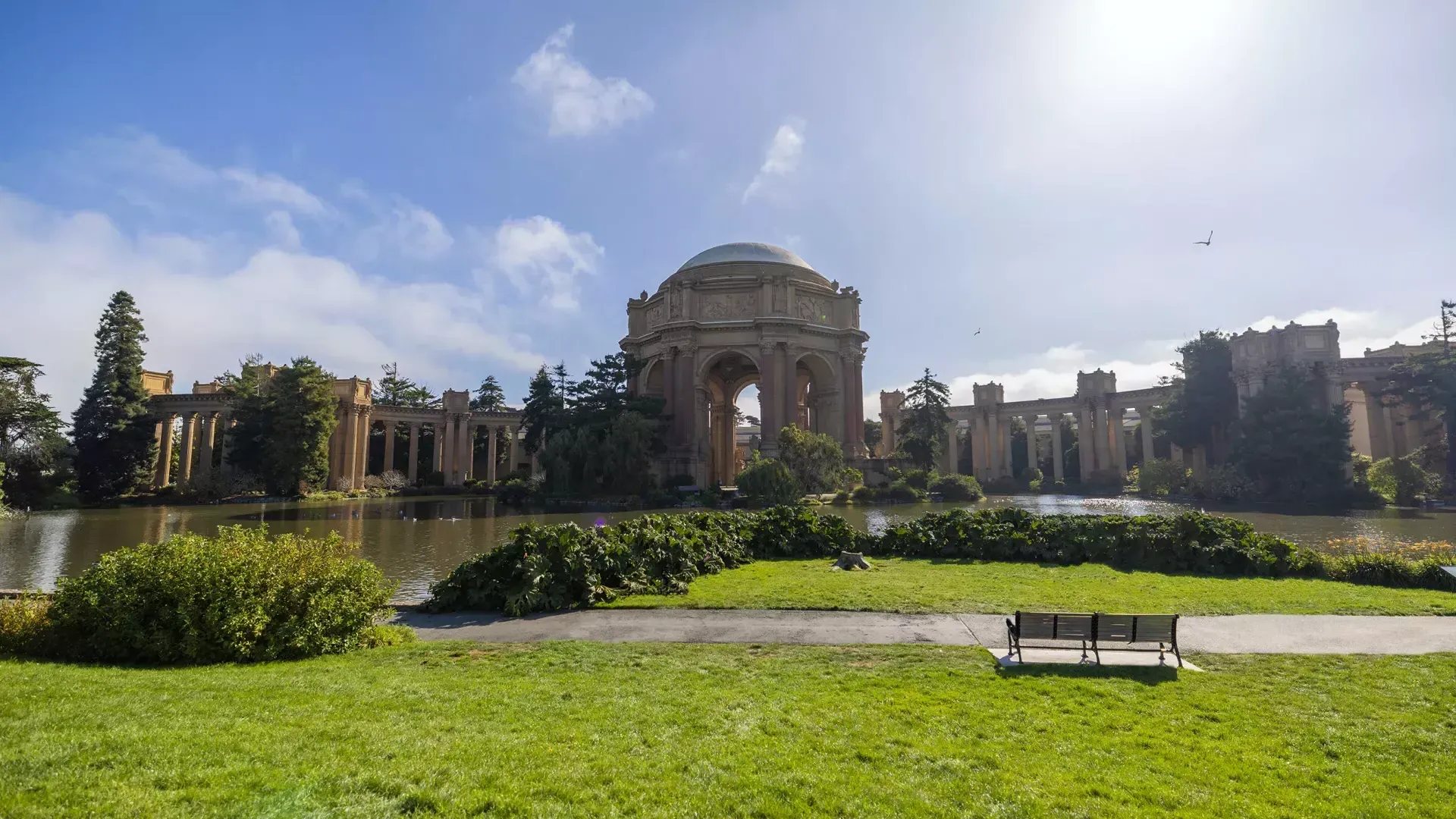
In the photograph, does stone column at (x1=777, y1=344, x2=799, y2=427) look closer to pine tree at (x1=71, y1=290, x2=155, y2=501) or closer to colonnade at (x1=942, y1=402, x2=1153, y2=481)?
colonnade at (x1=942, y1=402, x2=1153, y2=481)

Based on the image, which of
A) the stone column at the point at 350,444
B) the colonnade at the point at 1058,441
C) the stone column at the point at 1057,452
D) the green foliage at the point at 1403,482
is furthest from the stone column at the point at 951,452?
the stone column at the point at 350,444

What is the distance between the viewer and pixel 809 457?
133 ft

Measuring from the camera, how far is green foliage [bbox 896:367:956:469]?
182ft

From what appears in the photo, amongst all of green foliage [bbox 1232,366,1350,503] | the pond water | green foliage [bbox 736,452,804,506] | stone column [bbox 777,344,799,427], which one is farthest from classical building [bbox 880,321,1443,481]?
green foliage [bbox 736,452,804,506]

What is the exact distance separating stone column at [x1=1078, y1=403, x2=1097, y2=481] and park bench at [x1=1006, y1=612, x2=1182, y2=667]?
65978 mm

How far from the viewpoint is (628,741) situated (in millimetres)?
5094

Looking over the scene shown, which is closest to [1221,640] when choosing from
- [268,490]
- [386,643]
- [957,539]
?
[957,539]

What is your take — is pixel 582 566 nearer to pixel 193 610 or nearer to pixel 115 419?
pixel 193 610

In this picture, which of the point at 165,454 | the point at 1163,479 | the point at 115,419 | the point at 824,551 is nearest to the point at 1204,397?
the point at 1163,479

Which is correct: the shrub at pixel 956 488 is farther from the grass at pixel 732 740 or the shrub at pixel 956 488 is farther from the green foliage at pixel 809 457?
the grass at pixel 732 740

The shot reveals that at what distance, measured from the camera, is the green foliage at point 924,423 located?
55594 millimetres

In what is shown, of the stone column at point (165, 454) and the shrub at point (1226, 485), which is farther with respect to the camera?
the stone column at point (165, 454)

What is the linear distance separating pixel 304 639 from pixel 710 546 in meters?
8.67

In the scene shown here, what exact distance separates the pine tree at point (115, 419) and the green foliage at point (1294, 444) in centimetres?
7328
